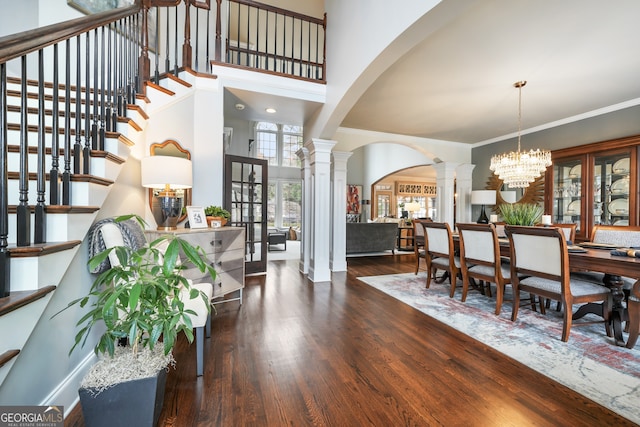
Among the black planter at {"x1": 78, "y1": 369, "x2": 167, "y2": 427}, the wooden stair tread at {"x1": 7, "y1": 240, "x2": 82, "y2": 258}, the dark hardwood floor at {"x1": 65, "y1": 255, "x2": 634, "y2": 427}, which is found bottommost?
the dark hardwood floor at {"x1": 65, "y1": 255, "x2": 634, "y2": 427}

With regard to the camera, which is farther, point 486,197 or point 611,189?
point 486,197

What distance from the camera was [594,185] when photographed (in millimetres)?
4316

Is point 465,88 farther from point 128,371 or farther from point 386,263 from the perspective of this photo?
point 128,371

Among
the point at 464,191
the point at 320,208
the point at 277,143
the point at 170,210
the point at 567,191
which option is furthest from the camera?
the point at 277,143

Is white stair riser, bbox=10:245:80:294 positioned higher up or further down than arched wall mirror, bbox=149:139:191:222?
further down

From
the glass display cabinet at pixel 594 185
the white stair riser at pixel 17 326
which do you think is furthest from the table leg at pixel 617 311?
the white stair riser at pixel 17 326

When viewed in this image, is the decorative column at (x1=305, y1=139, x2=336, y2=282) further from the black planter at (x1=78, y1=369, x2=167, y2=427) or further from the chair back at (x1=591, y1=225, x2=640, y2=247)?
the chair back at (x1=591, y1=225, x2=640, y2=247)

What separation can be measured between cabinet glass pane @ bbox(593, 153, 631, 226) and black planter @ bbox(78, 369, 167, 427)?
5.94 metres

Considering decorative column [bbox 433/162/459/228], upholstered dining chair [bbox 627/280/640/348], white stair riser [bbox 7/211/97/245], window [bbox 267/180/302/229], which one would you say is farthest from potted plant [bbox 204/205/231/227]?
window [bbox 267/180/302/229]

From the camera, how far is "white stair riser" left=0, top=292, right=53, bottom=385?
90 centimetres

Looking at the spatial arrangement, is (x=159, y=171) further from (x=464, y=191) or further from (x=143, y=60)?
(x=464, y=191)

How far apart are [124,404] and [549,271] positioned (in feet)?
9.66

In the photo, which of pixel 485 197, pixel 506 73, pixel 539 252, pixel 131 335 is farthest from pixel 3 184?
pixel 485 197

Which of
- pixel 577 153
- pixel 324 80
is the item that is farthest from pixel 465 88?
pixel 577 153
